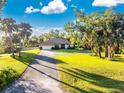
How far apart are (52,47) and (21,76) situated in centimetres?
6362

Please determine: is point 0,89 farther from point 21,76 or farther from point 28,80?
point 21,76

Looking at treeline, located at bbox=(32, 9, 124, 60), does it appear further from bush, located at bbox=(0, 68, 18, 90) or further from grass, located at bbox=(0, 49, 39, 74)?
bush, located at bbox=(0, 68, 18, 90)

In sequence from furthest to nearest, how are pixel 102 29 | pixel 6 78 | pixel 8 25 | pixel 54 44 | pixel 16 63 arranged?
pixel 54 44 → pixel 8 25 → pixel 102 29 → pixel 16 63 → pixel 6 78

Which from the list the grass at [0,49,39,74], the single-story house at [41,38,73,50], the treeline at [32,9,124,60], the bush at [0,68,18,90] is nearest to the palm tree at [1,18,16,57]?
the grass at [0,49,39,74]

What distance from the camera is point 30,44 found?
348ft

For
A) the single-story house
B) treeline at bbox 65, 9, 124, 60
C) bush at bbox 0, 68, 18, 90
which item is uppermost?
treeline at bbox 65, 9, 124, 60

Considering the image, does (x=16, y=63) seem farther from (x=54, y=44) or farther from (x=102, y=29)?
(x=54, y=44)

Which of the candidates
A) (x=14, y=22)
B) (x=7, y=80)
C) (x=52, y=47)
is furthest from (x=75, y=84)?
(x=52, y=47)

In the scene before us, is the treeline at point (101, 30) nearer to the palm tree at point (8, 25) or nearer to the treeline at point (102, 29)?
the treeline at point (102, 29)

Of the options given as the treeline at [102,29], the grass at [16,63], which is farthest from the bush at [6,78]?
the treeline at [102,29]

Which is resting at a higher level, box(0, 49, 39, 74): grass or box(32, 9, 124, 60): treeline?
box(32, 9, 124, 60): treeline

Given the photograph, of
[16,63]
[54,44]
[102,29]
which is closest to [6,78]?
[16,63]

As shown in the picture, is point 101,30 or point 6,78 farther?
point 101,30

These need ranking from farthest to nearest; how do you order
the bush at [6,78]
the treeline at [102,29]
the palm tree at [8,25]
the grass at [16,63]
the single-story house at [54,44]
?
1. the single-story house at [54,44]
2. the palm tree at [8,25]
3. the treeline at [102,29]
4. the grass at [16,63]
5. the bush at [6,78]
